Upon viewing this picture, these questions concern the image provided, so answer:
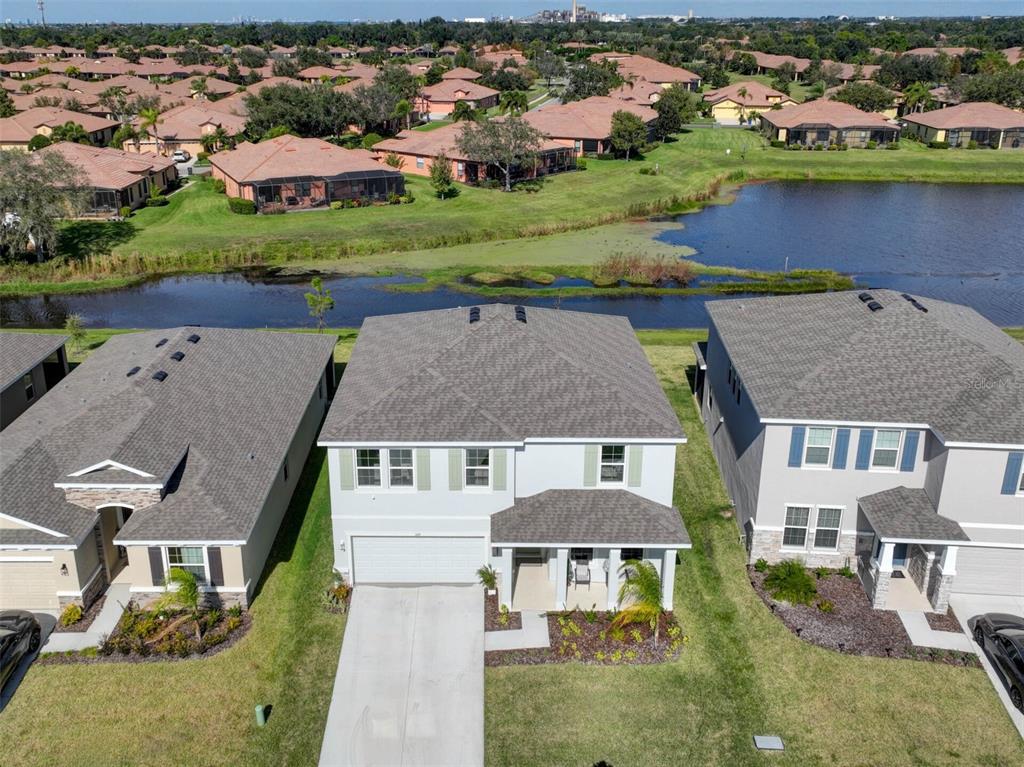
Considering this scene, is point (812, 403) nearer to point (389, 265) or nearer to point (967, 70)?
point (389, 265)

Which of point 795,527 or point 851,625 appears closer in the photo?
point 851,625

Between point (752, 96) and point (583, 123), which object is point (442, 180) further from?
point (752, 96)

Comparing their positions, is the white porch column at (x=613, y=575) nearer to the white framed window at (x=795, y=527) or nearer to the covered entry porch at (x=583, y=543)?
the covered entry porch at (x=583, y=543)

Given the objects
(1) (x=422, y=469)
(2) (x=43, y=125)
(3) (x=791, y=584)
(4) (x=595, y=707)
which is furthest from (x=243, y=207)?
(4) (x=595, y=707)

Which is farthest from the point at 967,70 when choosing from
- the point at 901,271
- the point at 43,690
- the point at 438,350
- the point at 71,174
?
the point at 43,690

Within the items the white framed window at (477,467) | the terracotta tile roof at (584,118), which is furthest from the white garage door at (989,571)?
the terracotta tile roof at (584,118)

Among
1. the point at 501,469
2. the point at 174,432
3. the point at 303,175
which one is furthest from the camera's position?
the point at 303,175
